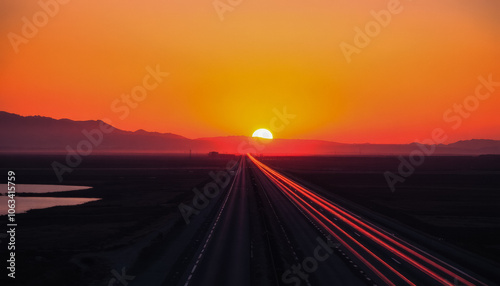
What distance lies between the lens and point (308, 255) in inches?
1270

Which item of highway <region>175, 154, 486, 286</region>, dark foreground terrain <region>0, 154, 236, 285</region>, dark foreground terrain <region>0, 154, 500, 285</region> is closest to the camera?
highway <region>175, 154, 486, 286</region>

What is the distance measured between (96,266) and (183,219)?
20.4 meters

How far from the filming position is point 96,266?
98.7 feet

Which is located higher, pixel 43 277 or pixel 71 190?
pixel 71 190

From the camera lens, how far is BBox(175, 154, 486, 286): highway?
26.5 metres

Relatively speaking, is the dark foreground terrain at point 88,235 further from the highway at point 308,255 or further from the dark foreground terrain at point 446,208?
the dark foreground terrain at point 446,208

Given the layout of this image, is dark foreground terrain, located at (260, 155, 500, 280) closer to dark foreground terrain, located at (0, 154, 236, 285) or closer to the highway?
the highway

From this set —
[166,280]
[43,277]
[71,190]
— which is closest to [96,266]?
[43,277]

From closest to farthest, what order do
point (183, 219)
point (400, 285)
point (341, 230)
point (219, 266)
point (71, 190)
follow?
1. point (400, 285)
2. point (219, 266)
3. point (341, 230)
4. point (183, 219)
5. point (71, 190)

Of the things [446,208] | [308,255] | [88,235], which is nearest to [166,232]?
[88,235]

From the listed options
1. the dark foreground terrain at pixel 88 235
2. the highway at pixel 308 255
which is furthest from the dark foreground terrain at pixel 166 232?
the highway at pixel 308 255

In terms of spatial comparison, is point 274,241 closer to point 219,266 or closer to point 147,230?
point 219,266

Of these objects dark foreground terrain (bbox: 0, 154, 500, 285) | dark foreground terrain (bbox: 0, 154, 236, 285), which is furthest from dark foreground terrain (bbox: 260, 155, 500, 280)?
dark foreground terrain (bbox: 0, 154, 236, 285)

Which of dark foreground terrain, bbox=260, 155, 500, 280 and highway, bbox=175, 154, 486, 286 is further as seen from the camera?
dark foreground terrain, bbox=260, 155, 500, 280
